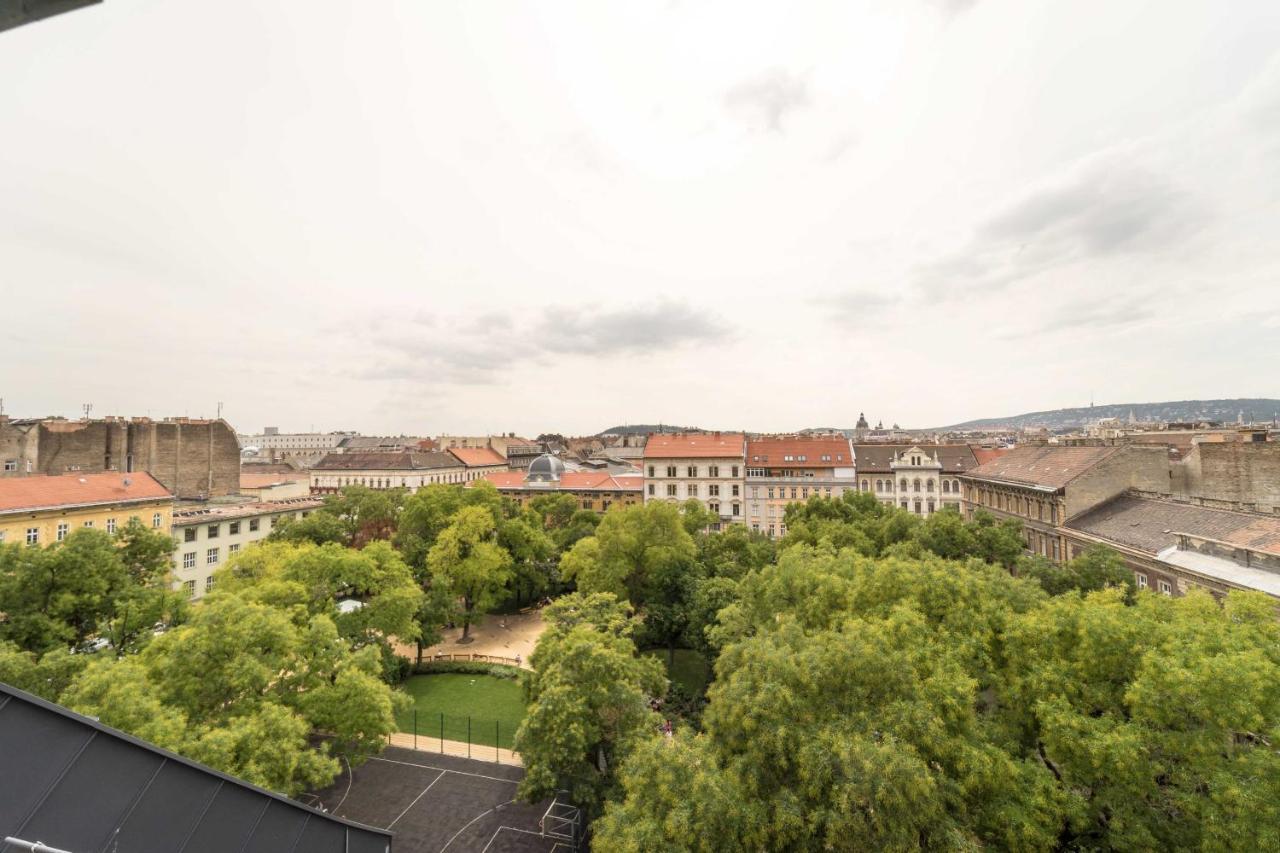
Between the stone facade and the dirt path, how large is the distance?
37.6 meters

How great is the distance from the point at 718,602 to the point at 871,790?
19.9 metres

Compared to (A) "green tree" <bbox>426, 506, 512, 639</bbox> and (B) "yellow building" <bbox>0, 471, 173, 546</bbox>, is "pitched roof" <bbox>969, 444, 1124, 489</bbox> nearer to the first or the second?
(A) "green tree" <bbox>426, 506, 512, 639</bbox>

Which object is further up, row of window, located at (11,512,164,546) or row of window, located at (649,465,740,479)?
row of window, located at (649,465,740,479)

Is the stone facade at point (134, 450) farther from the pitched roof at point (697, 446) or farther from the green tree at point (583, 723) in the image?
the green tree at point (583, 723)

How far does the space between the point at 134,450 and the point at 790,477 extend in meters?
70.2

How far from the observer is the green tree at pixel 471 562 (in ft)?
129

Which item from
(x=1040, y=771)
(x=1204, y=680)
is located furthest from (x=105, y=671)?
(x=1204, y=680)

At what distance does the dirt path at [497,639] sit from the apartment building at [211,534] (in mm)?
18057

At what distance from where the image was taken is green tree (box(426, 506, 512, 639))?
39.2m

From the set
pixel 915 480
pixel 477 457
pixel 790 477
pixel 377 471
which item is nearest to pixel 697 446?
pixel 790 477

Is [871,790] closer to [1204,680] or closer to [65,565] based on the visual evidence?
[1204,680]

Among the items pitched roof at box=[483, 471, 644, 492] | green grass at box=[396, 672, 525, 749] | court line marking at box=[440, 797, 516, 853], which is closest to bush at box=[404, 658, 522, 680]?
green grass at box=[396, 672, 525, 749]

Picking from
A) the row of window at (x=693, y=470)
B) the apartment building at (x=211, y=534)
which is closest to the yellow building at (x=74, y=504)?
the apartment building at (x=211, y=534)

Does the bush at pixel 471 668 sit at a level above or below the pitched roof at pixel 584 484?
below
